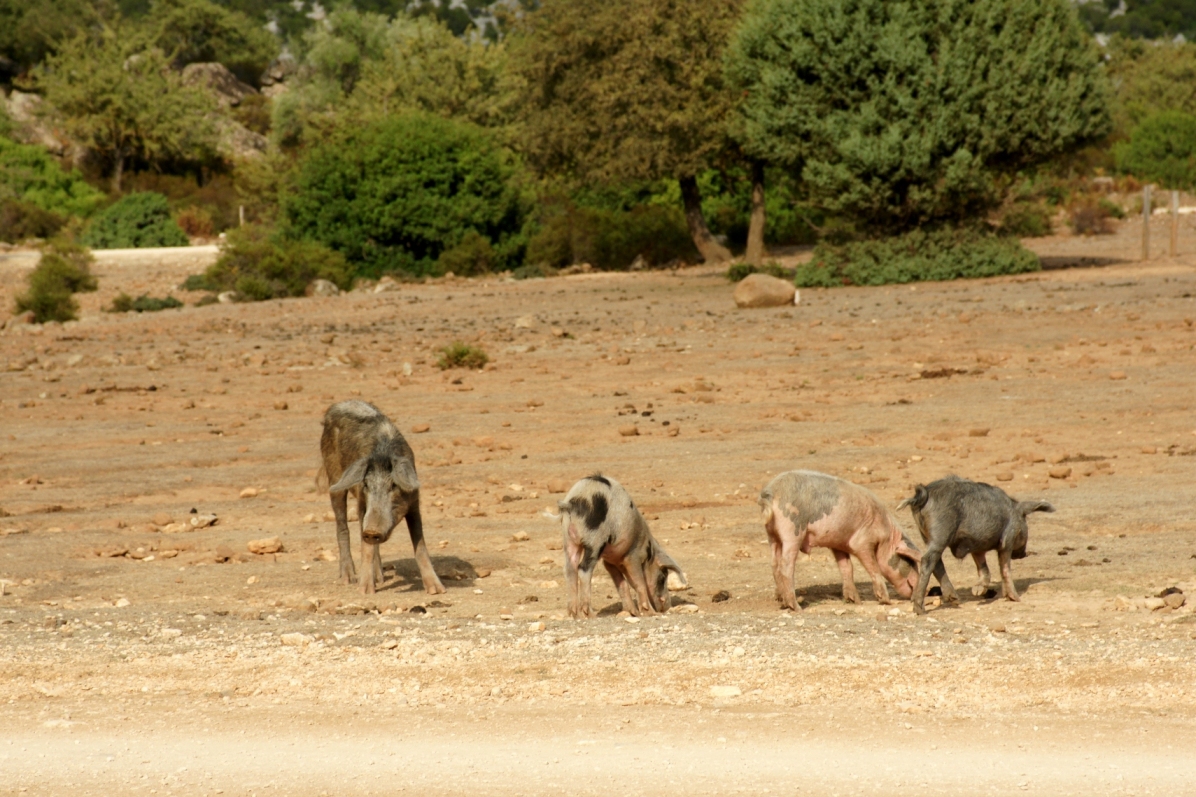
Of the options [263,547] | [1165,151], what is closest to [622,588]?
[263,547]

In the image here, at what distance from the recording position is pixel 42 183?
5978cm

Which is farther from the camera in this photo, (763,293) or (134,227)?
(134,227)

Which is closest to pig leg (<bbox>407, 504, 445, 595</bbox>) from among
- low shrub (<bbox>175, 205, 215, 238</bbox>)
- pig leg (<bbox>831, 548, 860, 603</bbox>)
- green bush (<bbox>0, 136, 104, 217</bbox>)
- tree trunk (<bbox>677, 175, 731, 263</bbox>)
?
pig leg (<bbox>831, 548, 860, 603</bbox>)

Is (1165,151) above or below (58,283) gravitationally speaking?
above

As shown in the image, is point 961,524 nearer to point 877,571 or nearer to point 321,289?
point 877,571

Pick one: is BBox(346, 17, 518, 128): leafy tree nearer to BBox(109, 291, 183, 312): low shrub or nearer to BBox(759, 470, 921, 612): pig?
BBox(109, 291, 183, 312): low shrub

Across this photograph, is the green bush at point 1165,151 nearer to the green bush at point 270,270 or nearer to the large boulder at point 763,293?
the large boulder at point 763,293

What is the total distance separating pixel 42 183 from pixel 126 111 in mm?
8298

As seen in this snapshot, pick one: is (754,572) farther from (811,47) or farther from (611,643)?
(811,47)

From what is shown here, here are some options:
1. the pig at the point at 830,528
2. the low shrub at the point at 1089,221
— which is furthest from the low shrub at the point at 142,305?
the low shrub at the point at 1089,221

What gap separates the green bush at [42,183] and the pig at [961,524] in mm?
53818

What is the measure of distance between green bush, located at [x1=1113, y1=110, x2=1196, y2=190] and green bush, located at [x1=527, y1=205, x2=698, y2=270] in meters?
25.6

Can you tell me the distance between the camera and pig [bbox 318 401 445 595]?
350 inches

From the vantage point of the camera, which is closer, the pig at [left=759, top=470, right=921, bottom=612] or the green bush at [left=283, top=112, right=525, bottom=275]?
the pig at [left=759, top=470, right=921, bottom=612]
